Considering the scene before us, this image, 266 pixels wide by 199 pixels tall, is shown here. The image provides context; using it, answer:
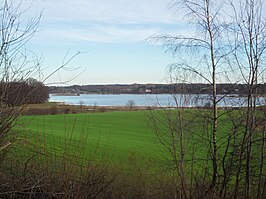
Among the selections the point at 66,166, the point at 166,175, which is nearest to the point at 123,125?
the point at 166,175

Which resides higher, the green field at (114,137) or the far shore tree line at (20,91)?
the far shore tree line at (20,91)

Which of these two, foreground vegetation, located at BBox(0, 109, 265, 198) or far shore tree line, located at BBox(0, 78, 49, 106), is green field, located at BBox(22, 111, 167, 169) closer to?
foreground vegetation, located at BBox(0, 109, 265, 198)

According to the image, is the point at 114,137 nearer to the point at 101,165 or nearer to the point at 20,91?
the point at 101,165

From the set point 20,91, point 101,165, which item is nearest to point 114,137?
point 101,165

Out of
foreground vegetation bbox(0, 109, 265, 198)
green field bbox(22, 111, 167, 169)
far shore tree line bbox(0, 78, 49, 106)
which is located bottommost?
green field bbox(22, 111, 167, 169)

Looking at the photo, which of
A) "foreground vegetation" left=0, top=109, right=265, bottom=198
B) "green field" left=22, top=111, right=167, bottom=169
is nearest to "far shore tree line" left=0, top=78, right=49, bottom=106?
"foreground vegetation" left=0, top=109, right=265, bottom=198

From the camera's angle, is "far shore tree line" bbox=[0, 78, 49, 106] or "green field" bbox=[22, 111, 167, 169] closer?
"far shore tree line" bbox=[0, 78, 49, 106]

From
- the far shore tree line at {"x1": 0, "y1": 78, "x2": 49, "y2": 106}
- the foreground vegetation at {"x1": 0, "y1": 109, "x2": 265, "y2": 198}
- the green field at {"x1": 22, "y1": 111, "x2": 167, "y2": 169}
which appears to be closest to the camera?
the far shore tree line at {"x1": 0, "y1": 78, "x2": 49, "y2": 106}

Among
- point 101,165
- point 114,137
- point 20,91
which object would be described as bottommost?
point 114,137

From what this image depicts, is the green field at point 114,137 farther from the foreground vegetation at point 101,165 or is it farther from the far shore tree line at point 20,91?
the far shore tree line at point 20,91

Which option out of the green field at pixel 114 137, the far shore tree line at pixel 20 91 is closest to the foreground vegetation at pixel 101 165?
A: the green field at pixel 114 137

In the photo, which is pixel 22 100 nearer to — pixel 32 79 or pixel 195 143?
pixel 32 79

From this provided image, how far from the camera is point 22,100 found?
200 inches

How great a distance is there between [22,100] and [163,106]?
3.32m
